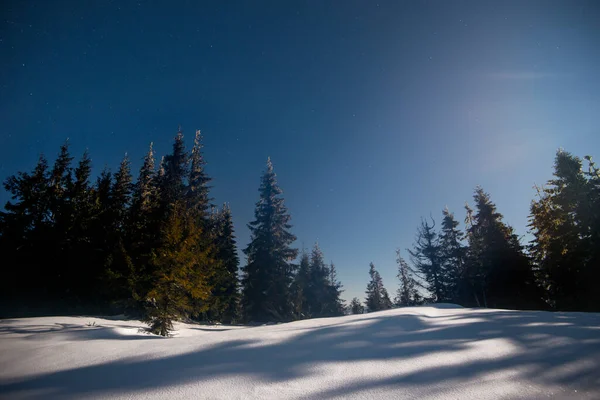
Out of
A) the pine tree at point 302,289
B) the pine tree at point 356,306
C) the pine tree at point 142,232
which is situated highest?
the pine tree at point 142,232

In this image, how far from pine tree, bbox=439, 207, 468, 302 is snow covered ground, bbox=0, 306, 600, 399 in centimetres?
2194

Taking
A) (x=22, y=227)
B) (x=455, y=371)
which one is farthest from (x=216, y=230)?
(x=455, y=371)

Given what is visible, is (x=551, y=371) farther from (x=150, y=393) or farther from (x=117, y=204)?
(x=117, y=204)

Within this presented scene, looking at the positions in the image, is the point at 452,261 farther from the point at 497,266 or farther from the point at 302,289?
the point at 302,289

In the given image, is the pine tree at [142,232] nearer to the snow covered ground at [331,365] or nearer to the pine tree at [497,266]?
the snow covered ground at [331,365]

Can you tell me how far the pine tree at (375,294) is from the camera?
39.2 metres

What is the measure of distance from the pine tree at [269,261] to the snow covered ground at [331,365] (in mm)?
17609

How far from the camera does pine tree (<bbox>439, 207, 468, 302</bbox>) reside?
2244 cm

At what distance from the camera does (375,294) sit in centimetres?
4012

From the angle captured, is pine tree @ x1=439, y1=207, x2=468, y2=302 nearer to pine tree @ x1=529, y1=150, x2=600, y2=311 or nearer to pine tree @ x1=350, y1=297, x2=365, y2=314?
pine tree @ x1=529, y1=150, x2=600, y2=311

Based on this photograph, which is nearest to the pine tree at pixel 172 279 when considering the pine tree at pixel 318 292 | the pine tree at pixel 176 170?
the pine tree at pixel 176 170

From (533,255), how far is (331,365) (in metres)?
26.8

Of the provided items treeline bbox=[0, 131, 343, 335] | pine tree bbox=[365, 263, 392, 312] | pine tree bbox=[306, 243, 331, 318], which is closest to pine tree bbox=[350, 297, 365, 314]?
pine tree bbox=[365, 263, 392, 312]

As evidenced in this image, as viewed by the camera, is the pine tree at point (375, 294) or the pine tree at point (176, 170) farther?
the pine tree at point (375, 294)
